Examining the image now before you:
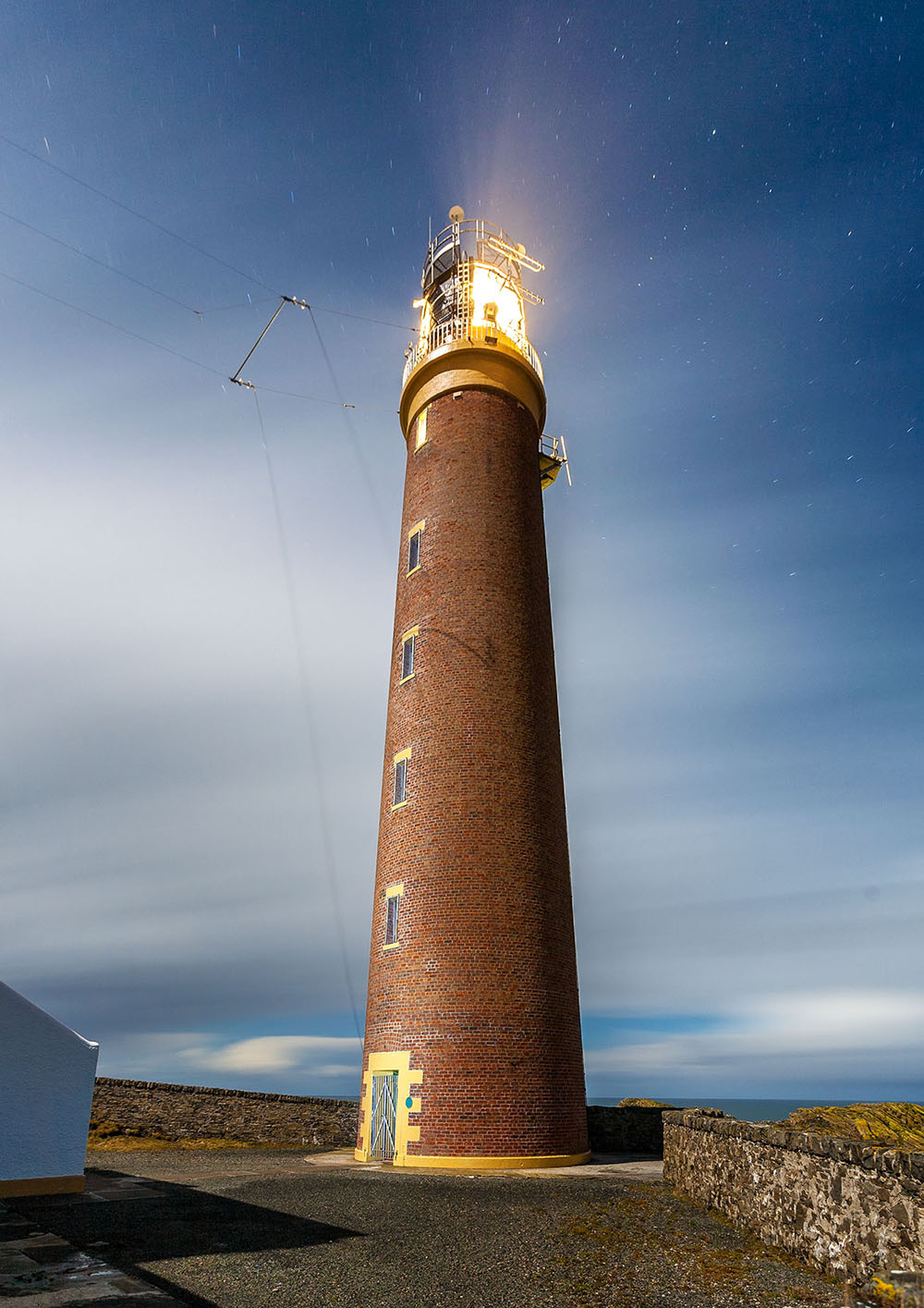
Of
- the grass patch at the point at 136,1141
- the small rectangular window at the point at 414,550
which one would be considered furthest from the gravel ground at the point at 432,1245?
the small rectangular window at the point at 414,550

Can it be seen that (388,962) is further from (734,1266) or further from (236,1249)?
(734,1266)

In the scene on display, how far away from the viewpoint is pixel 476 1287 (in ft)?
24.4

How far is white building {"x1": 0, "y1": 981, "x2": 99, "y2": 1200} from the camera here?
41.9 ft

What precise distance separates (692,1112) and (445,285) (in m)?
22.3

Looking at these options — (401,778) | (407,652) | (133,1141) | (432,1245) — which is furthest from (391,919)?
(133,1141)

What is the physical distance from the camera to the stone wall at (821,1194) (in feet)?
23.1

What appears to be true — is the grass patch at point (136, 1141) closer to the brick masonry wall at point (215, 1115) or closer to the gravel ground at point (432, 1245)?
the brick masonry wall at point (215, 1115)

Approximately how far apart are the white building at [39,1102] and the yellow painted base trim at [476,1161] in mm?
5732

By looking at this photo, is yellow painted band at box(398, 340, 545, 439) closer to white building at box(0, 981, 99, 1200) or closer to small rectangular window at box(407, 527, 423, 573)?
small rectangular window at box(407, 527, 423, 573)

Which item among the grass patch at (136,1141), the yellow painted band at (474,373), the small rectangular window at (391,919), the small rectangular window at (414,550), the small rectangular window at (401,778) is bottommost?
the grass patch at (136,1141)

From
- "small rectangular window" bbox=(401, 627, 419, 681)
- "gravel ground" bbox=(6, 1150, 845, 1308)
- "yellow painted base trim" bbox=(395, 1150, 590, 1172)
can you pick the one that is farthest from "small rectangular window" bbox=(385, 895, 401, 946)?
"small rectangular window" bbox=(401, 627, 419, 681)

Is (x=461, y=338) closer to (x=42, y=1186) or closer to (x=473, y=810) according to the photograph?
(x=473, y=810)

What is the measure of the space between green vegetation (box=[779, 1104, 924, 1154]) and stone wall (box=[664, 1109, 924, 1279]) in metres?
3.00

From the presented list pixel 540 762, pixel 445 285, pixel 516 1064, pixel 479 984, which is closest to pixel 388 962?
pixel 479 984
